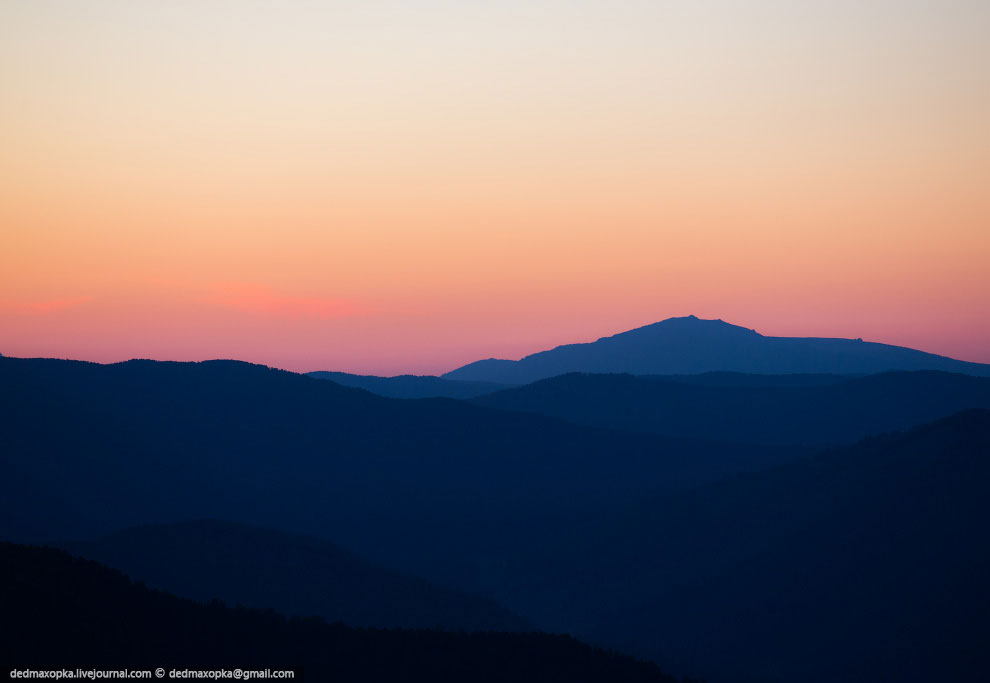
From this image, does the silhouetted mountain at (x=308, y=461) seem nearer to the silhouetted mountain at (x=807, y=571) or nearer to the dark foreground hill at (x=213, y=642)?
the silhouetted mountain at (x=807, y=571)

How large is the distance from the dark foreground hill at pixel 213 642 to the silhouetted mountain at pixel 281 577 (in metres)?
17.6

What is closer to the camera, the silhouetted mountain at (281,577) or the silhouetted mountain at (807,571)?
the silhouetted mountain at (281,577)

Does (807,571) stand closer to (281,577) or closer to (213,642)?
(281,577)

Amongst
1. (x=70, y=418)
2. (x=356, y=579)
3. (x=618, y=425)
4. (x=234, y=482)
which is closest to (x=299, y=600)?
(x=356, y=579)

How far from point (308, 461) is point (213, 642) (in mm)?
114850

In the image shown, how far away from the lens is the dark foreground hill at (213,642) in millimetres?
37688

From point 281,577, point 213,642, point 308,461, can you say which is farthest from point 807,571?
point 308,461

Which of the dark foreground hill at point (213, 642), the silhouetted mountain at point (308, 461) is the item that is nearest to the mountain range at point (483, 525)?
the dark foreground hill at point (213, 642)

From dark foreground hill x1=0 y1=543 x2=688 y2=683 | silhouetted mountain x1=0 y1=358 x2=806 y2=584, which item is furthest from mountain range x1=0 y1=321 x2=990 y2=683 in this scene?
silhouetted mountain x1=0 y1=358 x2=806 y2=584

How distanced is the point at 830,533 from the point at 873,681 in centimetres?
2307

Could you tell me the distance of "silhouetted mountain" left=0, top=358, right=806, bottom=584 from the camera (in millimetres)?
122500

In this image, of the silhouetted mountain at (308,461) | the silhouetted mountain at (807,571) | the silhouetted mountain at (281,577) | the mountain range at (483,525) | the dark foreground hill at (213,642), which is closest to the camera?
the dark foreground hill at (213,642)

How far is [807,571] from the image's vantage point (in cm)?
8769

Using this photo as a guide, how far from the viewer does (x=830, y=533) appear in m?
92.5
